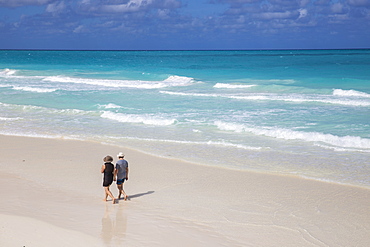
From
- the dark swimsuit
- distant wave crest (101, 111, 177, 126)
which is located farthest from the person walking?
distant wave crest (101, 111, 177, 126)

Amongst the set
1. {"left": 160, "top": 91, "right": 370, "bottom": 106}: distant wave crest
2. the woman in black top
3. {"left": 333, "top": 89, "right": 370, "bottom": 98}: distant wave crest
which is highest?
{"left": 333, "top": 89, "right": 370, "bottom": 98}: distant wave crest

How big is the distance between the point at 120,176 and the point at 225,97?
1850 cm

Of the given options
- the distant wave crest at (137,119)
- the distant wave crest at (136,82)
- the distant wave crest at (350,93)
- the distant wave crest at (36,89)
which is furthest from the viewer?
the distant wave crest at (136,82)

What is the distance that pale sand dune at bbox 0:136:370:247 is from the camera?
6.79 meters

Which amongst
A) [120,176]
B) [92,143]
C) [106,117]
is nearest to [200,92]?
[106,117]

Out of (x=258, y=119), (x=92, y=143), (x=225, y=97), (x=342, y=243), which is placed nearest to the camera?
(x=342, y=243)

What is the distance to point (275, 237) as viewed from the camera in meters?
6.94

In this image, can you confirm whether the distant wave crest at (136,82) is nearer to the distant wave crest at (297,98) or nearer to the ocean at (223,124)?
the ocean at (223,124)

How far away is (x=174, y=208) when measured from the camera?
8195 millimetres

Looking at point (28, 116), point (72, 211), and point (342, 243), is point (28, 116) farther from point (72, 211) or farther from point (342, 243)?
point (342, 243)

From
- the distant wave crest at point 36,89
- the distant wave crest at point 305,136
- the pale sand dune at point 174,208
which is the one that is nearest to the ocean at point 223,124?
the distant wave crest at point 305,136

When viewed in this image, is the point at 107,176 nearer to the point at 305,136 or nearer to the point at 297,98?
the point at 305,136

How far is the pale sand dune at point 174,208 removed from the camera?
6.79m

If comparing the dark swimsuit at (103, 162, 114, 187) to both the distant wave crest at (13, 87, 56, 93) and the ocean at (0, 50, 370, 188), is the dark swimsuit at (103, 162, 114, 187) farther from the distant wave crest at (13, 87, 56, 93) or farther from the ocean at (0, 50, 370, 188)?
the distant wave crest at (13, 87, 56, 93)
